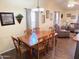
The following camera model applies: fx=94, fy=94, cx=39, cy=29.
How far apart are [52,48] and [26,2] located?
2.49 meters

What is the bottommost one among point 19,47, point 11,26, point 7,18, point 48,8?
point 19,47

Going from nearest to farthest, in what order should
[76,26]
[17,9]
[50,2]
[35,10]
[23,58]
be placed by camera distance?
1. [23,58]
2. [17,9]
3. [35,10]
4. [50,2]
5. [76,26]

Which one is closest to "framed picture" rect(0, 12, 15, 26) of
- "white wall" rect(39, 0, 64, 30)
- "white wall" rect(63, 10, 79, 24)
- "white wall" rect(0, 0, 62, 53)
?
"white wall" rect(0, 0, 62, 53)

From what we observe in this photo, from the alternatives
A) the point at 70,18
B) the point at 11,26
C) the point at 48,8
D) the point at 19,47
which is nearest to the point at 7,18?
the point at 11,26

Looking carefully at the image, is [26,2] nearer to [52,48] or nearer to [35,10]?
[35,10]

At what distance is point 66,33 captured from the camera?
629cm

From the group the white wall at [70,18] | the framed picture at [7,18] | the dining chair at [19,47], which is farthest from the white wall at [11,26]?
the white wall at [70,18]

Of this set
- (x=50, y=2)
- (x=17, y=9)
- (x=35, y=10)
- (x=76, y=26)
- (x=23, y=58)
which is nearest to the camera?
(x=23, y=58)

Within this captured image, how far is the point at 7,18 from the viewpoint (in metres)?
3.82

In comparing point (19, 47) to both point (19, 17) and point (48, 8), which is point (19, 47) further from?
point (48, 8)

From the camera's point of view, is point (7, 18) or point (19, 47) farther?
point (7, 18)

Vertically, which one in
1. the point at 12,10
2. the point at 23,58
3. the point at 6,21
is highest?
the point at 12,10

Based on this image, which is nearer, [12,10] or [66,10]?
[12,10]

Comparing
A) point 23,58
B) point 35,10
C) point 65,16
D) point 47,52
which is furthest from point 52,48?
point 65,16
